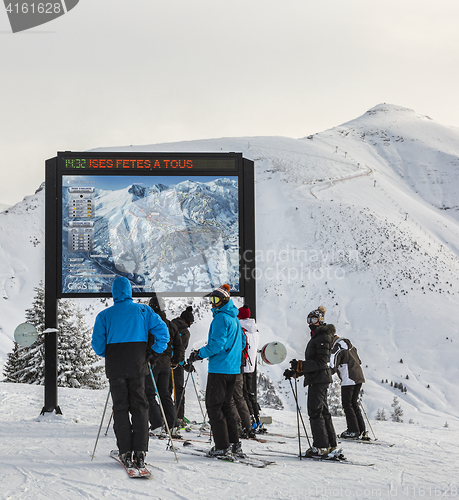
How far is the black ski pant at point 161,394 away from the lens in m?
7.19

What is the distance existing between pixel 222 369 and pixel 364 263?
7002cm

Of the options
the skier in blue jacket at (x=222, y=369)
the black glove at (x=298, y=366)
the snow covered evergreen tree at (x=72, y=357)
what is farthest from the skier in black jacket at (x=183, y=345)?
the snow covered evergreen tree at (x=72, y=357)

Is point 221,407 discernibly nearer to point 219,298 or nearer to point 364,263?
point 219,298

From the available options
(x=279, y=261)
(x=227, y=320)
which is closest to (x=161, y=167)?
(x=227, y=320)

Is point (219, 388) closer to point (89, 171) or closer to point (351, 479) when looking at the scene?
point (351, 479)

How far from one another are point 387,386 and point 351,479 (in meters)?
41.8

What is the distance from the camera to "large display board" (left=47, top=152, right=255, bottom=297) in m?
9.46

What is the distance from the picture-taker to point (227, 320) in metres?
6.01

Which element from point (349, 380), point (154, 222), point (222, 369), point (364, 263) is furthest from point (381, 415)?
point (364, 263)

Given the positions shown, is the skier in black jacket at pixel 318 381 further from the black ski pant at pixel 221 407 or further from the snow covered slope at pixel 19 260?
the snow covered slope at pixel 19 260

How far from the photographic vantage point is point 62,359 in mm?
22938

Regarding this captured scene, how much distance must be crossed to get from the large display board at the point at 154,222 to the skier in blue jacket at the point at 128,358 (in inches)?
150

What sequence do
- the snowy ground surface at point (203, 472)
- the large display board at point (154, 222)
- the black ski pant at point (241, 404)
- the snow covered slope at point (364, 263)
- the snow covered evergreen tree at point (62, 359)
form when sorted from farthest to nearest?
the snow covered slope at point (364, 263) < the snow covered evergreen tree at point (62, 359) < the large display board at point (154, 222) < the black ski pant at point (241, 404) < the snowy ground surface at point (203, 472)

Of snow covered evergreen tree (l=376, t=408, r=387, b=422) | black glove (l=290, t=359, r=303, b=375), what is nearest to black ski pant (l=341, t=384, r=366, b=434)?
black glove (l=290, t=359, r=303, b=375)
